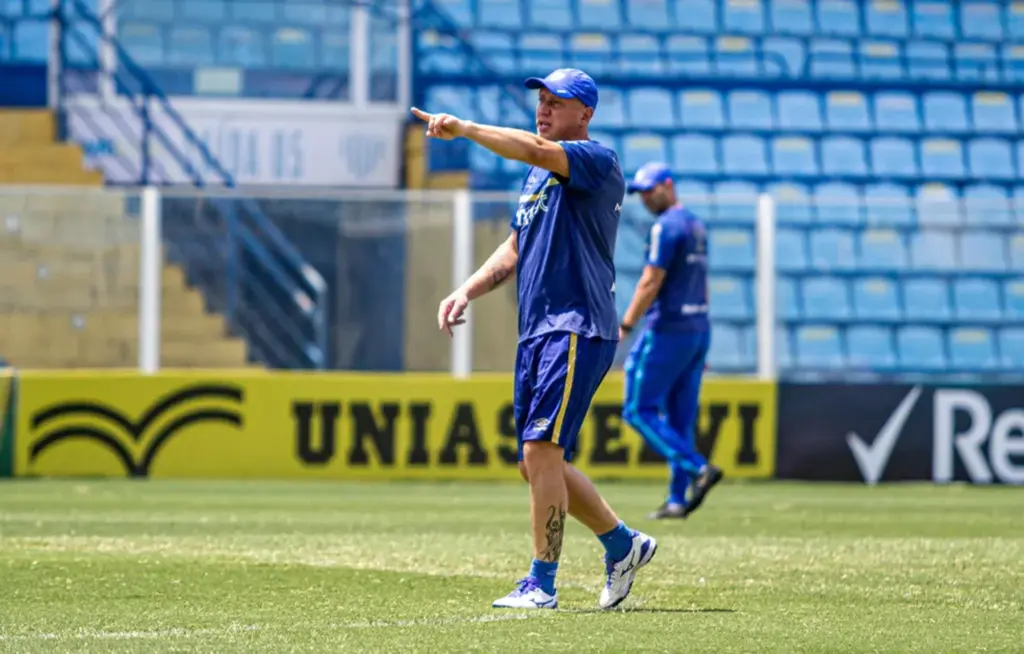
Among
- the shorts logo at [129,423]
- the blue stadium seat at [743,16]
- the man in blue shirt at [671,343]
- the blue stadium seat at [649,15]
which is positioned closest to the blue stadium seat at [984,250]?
the man in blue shirt at [671,343]

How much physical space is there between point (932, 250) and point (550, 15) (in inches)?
317

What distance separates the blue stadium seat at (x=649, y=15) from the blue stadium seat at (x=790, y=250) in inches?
296

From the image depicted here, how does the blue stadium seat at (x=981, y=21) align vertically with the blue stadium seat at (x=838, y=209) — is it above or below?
above

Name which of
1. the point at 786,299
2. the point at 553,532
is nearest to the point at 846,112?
the point at 786,299

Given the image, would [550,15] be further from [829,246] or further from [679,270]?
[679,270]

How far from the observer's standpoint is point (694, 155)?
21.9m

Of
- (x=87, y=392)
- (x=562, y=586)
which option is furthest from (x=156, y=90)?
(x=562, y=586)

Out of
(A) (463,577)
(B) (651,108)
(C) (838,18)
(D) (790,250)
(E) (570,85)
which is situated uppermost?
(C) (838,18)

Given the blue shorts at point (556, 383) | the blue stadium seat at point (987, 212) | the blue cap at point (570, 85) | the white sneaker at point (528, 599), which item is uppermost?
the blue stadium seat at point (987, 212)

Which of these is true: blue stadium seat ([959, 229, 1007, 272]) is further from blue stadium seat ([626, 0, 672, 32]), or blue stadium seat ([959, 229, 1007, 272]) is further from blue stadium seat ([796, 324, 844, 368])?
blue stadium seat ([626, 0, 672, 32])

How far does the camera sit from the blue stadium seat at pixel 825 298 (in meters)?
16.3

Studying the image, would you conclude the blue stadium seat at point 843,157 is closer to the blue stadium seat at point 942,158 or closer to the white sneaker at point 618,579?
the blue stadium seat at point 942,158

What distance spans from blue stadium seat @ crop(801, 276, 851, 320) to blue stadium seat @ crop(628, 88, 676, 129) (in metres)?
5.67

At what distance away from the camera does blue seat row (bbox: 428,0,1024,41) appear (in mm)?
22969
